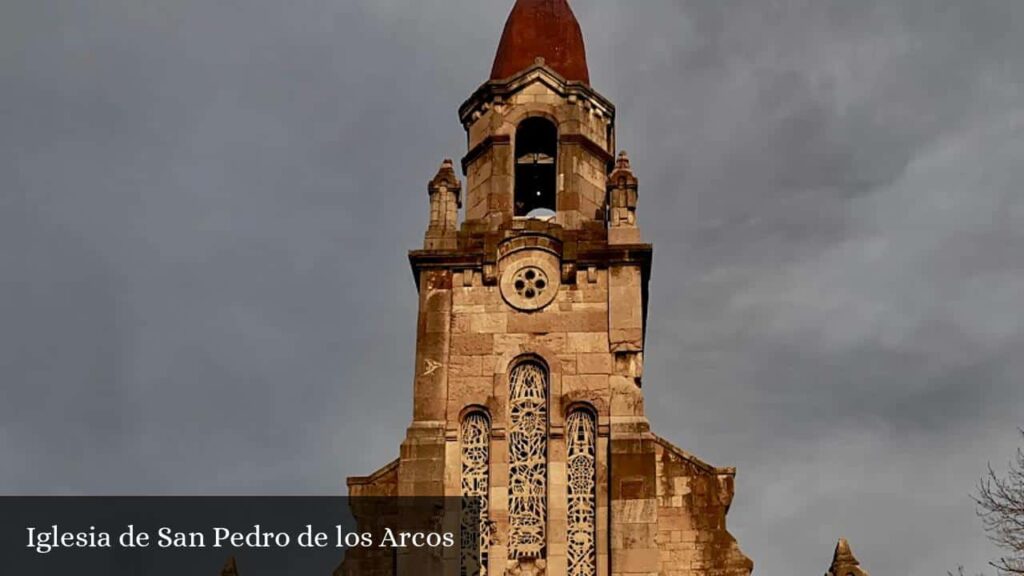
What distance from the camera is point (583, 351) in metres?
28.0

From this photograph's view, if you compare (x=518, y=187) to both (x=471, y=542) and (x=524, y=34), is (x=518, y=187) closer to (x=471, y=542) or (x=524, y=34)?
(x=524, y=34)

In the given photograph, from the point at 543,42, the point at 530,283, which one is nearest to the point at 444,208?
the point at 530,283

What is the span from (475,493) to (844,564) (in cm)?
610

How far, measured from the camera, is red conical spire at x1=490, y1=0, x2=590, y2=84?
105 feet

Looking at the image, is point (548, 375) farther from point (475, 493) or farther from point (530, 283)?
point (475, 493)

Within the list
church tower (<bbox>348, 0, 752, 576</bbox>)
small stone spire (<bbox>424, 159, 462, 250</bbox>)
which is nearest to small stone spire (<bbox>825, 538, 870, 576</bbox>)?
church tower (<bbox>348, 0, 752, 576</bbox>)

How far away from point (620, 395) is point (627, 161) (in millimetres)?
4808

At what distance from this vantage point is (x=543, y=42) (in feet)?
107

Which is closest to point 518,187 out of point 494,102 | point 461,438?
point 494,102

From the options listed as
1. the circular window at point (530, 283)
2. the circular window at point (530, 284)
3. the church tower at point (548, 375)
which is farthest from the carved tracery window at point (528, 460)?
the circular window at point (530, 283)

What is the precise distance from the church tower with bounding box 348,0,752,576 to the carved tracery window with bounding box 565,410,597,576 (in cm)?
2

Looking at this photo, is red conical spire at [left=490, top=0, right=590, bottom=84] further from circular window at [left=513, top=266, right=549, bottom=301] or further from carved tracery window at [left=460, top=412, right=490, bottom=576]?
carved tracery window at [left=460, top=412, right=490, bottom=576]

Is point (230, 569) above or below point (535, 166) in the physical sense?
below

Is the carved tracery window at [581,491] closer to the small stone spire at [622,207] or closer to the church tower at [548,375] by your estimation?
the church tower at [548,375]
